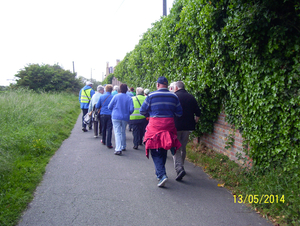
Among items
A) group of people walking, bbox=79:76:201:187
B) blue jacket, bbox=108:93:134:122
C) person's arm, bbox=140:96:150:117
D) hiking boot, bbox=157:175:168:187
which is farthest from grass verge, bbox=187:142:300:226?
blue jacket, bbox=108:93:134:122

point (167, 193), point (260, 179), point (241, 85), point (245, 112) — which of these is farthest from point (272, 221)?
point (241, 85)

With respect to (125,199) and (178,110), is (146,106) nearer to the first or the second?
(178,110)

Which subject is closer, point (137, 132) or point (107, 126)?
point (107, 126)

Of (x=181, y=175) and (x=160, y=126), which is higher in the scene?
(x=160, y=126)

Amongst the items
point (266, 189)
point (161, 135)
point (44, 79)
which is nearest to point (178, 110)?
point (161, 135)

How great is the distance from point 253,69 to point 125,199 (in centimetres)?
326

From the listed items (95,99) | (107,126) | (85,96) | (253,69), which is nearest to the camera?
(253,69)

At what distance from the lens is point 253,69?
4.79 m

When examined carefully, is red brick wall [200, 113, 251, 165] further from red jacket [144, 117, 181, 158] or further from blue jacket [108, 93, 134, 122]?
blue jacket [108, 93, 134, 122]

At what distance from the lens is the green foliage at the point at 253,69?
416 cm

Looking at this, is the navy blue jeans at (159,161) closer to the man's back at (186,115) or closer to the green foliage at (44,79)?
the man's back at (186,115)

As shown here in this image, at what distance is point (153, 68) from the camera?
475 inches
